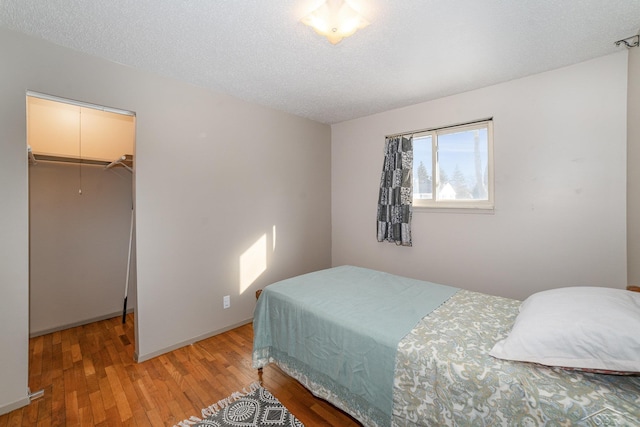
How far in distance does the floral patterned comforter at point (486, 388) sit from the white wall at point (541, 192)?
1.34 m

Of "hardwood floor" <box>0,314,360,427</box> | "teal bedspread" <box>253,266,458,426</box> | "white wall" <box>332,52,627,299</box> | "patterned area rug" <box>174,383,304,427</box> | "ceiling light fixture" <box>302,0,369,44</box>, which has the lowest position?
"patterned area rug" <box>174,383,304,427</box>

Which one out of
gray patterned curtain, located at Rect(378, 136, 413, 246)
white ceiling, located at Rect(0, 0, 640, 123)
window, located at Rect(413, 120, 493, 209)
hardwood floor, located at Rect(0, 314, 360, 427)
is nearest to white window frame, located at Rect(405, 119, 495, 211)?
window, located at Rect(413, 120, 493, 209)

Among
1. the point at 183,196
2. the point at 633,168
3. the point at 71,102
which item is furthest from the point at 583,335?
the point at 71,102

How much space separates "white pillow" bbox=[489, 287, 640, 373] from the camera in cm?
100

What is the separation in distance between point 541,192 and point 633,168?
0.56 m

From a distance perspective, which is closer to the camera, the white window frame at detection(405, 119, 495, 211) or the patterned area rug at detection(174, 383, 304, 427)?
the patterned area rug at detection(174, 383, 304, 427)

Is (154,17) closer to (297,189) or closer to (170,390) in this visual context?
(297,189)

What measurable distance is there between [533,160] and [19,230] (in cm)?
403

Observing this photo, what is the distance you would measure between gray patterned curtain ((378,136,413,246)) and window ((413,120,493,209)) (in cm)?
11

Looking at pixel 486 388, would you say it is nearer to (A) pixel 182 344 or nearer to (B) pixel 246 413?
(B) pixel 246 413

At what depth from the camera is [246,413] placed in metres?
1.74

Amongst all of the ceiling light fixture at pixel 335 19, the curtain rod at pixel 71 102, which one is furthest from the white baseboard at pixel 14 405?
the ceiling light fixture at pixel 335 19

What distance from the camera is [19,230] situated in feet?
5.97

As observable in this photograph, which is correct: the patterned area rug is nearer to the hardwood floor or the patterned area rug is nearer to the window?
the hardwood floor
